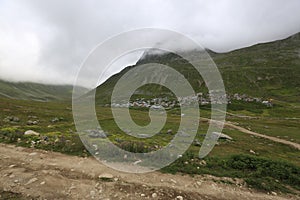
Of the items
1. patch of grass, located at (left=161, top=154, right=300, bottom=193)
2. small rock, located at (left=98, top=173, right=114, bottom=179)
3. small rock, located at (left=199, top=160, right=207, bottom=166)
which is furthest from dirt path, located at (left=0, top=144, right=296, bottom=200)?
small rock, located at (left=199, top=160, right=207, bottom=166)

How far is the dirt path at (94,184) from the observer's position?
950cm

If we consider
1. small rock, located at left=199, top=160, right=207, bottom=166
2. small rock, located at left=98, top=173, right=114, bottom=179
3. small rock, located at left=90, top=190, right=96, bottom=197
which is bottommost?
small rock, located at left=90, top=190, right=96, bottom=197

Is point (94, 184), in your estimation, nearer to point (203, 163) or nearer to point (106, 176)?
point (106, 176)

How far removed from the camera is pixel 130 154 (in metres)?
14.9

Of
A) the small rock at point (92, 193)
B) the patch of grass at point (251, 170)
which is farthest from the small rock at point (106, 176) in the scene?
the patch of grass at point (251, 170)

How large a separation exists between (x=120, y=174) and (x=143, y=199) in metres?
2.72

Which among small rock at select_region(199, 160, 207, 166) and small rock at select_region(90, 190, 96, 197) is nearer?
small rock at select_region(90, 190, 96, 197)

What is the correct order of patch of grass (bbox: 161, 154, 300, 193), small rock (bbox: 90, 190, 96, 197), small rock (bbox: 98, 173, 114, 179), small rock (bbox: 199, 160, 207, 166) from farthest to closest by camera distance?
small rock (bbox: 199, 160, 207, 166), patch of grass (bbox: 161, 154, 300, 193), small rock (bbox: 98, 173, 114, 179), small rock (bbox: 90, 190, 96, 197)

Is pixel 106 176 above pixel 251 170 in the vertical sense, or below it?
below

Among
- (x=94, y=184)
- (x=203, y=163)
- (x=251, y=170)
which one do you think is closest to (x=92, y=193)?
(x=94, y=184)

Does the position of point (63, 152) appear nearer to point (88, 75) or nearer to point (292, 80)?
point (88, 75)

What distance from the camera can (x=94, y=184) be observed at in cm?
1037

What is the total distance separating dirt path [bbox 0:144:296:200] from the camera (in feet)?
31.2

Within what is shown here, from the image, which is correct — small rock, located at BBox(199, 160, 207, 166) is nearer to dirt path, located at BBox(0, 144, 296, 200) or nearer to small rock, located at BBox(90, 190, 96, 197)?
dirt path, located at BBox(0, 144, 296, 200)
